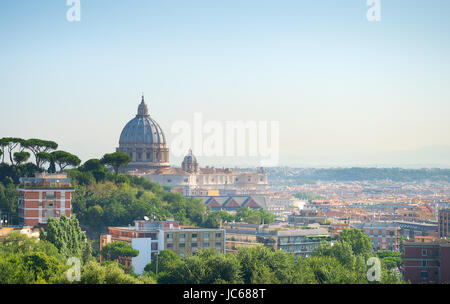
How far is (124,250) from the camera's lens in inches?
1586

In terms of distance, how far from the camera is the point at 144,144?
104375 millimetres

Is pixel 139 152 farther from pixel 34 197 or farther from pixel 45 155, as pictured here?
pixel 34 197

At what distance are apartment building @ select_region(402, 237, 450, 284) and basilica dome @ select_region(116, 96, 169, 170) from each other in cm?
6704

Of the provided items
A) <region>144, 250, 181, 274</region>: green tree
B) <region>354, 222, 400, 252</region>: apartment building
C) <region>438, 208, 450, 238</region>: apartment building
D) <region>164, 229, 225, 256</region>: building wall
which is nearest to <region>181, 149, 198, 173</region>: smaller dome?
<region>354, 222, 400, 252</region>: apartment building

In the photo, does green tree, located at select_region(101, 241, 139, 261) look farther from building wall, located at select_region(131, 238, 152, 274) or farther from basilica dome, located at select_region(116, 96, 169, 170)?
basilica dome, located at select_region(116, 96, 169, 170)

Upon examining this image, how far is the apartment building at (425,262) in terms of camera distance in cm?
3707

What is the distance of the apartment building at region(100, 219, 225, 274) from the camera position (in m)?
41.1

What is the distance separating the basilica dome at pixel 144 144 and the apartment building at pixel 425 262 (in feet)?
220

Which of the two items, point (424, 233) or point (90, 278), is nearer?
point (90, 278)

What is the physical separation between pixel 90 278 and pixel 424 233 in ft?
136

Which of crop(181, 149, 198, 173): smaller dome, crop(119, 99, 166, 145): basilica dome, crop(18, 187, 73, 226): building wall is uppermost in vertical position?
crop(119, 99, 166, 145): basilica dome
